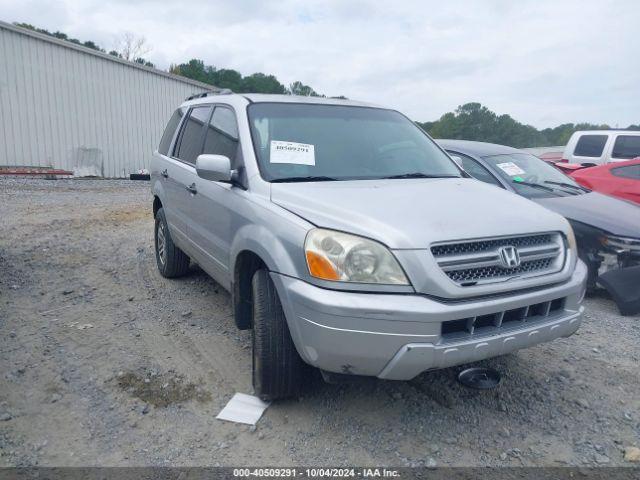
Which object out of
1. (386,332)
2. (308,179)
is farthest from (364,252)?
(308,179)

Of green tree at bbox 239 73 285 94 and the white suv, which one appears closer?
the white suv

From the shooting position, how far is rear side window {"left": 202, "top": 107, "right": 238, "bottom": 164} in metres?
3.71

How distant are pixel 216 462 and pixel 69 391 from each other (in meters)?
1.22

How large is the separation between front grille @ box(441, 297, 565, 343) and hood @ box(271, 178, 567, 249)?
0.40 meters

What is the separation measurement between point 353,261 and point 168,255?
330 centimetres

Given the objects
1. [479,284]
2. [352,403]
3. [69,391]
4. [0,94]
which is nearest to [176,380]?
[69,391]

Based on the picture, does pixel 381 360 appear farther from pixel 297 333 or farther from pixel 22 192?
pixel 22 192

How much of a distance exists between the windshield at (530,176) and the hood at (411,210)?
2466 mm

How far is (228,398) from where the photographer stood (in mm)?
3186

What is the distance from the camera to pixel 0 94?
44.8 ft

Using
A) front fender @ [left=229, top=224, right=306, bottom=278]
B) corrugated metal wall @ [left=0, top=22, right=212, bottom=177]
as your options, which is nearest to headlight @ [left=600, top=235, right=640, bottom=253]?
front fender @ [left=229, top=224, right=306, bottom=278]

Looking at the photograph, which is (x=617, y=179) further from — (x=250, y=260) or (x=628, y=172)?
(x=250, y=260)

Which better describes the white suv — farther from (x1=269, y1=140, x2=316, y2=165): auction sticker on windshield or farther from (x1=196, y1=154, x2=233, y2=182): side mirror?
(x1=196, y1=154, x2=233, y2=182): side mirror

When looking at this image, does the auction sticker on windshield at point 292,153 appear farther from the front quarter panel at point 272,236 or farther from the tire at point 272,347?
the tire at point 272,347
